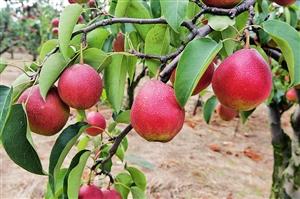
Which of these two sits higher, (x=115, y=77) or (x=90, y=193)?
(x=115, y=77)

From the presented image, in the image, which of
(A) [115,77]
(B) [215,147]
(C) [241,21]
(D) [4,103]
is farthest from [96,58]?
(B) [215,147]

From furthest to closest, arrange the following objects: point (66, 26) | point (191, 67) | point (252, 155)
Answer: point (252, 155), point (66, 26), point (191, 67)

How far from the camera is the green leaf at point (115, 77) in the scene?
77 cm

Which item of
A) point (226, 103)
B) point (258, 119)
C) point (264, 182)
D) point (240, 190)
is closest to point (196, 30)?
point (226, 103)

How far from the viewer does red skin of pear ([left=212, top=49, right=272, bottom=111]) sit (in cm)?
57

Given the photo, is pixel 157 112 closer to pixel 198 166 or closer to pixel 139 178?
pixel 139 178

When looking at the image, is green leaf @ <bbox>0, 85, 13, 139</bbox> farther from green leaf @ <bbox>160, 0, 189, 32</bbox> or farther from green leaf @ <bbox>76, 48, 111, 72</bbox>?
green leaf @ <bbox>160, 0, 189, 32</bbox>

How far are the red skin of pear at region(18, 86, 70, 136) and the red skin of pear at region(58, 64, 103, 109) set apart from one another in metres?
0.02

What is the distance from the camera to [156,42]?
783 mm

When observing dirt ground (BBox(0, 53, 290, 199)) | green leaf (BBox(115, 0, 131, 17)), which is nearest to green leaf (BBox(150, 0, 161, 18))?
green leaf (BBox(115, 0, 131, 17))

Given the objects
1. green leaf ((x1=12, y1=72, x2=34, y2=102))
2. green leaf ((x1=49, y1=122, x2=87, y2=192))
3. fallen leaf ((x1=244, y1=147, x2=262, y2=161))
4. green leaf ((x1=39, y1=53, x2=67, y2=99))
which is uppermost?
green leaf ((x1=39, y1=53, x2=67, y2=99))

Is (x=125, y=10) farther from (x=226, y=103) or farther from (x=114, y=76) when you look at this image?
(x=226, y=103)

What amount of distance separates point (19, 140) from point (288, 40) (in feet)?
1.36

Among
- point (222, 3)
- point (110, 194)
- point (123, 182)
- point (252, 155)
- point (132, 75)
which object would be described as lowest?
point (252, 155)
